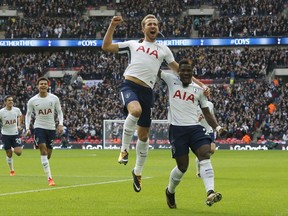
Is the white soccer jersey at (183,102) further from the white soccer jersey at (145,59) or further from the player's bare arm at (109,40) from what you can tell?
the player's bare arm at (109,40)

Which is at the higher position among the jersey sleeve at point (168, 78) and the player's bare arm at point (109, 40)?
the player's bare arm at point (109, 40)

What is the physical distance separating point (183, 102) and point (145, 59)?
1.71m

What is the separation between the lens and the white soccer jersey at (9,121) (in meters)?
28.0

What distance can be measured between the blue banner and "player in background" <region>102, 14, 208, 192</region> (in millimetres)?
48734

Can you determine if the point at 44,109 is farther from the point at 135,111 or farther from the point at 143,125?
the point at 135,111

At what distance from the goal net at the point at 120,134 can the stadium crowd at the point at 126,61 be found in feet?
0.99

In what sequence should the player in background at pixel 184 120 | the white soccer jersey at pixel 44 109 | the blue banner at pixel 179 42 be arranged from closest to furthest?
the player in background at pixel 184 120 < the white soccer jersey at pixel 44 109 < the blue banner at pixel 179 42

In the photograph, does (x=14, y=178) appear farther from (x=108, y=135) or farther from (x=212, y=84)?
(x=212, y=84)

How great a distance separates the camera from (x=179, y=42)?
69125 millimetres

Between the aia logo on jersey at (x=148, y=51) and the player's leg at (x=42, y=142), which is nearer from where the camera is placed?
the aia logo on jersey at (x=148, y=51)

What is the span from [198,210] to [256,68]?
51.1 meters

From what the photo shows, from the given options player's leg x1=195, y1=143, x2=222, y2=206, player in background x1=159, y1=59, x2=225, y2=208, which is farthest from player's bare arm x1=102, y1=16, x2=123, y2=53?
player's leg x1=195, y1=143, x2=222, y2=206

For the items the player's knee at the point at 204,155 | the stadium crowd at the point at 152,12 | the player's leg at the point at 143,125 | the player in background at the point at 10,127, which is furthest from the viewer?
the stadium crowd at the point at 152,12

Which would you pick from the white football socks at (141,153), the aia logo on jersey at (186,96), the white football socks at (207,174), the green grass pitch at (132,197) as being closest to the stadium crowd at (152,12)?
the green grass pitch at (132,197)
